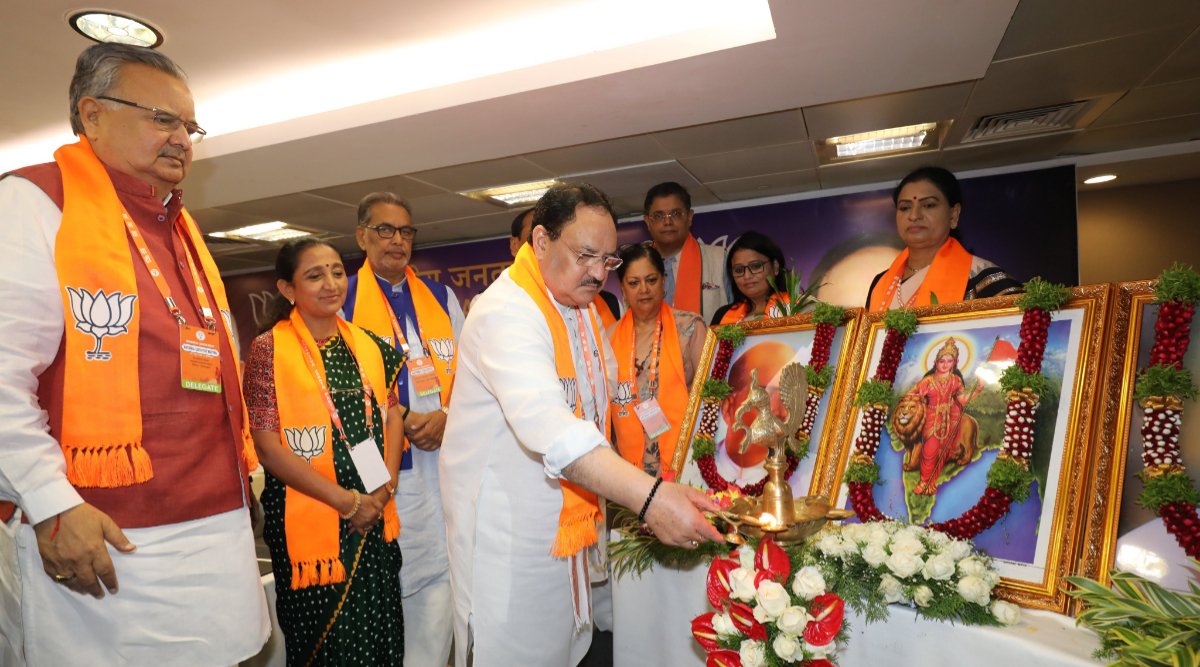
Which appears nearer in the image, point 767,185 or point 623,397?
point 623,397

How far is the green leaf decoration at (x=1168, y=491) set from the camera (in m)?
1.12

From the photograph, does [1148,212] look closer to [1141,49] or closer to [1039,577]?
[1141,49]

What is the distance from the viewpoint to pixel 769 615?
106 centimetres

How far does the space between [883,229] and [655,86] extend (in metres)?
3.53

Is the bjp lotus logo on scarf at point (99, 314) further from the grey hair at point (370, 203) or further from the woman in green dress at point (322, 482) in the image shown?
the grey hair at point (370, 203)

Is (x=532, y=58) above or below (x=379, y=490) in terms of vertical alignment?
above

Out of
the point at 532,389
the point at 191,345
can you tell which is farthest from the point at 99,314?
the point at 532,389

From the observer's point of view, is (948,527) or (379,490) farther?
(379,490)

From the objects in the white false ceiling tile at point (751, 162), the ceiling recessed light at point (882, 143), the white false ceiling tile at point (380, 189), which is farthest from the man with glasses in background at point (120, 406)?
the ceiling recessed light at point (882, 143)

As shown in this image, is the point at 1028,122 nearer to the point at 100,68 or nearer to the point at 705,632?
the point at 705,632

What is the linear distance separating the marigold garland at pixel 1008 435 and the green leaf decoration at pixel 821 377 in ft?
0.55

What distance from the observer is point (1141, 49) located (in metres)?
3.67

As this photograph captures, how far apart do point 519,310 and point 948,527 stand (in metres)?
1.14

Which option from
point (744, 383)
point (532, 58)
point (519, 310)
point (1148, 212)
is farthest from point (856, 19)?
point (1148, 212)
